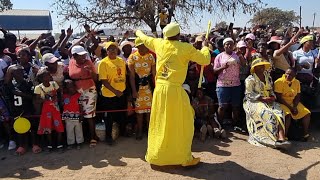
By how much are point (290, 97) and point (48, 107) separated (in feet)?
13.3

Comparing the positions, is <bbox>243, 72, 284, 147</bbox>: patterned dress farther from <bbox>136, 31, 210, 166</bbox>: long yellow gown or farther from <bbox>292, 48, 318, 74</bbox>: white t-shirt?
<bbox>136, 31, 210, 166</bbox>: long yellow gown

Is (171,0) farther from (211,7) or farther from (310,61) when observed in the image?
(310,61)

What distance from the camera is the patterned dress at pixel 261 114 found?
5.86m

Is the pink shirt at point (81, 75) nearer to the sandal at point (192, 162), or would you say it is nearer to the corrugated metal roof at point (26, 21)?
the sandal at point (192, 162)

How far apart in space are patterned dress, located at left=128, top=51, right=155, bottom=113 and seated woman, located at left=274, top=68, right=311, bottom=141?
2.24m

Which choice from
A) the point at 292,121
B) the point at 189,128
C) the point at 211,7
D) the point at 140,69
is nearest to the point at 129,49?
the point at 140,69

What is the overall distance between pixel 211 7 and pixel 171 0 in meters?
1.86

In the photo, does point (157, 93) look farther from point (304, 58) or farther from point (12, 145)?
point (304, 58)

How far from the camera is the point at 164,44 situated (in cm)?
482

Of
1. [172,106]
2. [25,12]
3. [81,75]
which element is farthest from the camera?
[25,12]

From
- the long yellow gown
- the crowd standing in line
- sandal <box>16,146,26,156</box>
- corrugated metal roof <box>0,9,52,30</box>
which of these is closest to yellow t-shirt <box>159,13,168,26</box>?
the crowd standing in line

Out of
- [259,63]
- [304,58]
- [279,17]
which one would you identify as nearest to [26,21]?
[279,17]

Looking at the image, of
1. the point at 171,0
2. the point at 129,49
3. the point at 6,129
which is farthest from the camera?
the point at 171,0

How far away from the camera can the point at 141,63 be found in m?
5.86
